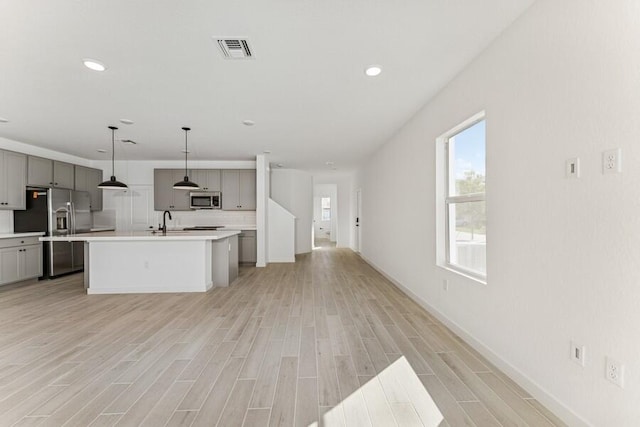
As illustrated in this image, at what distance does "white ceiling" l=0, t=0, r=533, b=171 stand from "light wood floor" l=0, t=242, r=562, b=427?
8.59ft

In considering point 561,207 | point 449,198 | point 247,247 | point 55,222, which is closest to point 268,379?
point 561,207

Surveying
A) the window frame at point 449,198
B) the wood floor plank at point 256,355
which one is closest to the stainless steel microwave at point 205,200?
the wood floor plank at point 256,355

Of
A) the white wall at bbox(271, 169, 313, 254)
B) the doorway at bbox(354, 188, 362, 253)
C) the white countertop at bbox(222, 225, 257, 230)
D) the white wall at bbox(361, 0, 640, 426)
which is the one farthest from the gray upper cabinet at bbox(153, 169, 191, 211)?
the white wall at bbox(361, 0, 640, 426)

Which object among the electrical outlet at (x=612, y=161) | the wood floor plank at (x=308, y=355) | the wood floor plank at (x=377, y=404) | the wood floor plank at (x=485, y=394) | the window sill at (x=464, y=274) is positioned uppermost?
the electrical outlet at (x=612, y=161)

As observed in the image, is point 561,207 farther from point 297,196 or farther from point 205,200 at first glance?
point 297,196

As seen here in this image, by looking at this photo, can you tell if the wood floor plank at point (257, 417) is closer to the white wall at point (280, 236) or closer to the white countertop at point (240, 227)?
the white countertop at point (240, 227)

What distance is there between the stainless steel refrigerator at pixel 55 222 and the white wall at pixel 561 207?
277 inches

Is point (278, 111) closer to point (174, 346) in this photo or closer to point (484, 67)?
point (484, 67)

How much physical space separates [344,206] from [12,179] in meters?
8.54

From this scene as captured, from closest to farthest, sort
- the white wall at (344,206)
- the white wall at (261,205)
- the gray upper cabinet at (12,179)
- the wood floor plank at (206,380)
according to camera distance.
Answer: the wood floor plank at (206,380), the gray upper cabinet at (12,179), the white wall at (261,205), the white wall at (344,206)

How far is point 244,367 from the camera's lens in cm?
241

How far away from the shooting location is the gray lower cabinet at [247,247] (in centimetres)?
741

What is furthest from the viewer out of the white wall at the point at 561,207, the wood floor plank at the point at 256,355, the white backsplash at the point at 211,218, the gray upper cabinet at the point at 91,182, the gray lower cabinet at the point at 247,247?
the white backsplash at the point at 211,218

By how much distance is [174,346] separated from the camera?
2.80 metres
